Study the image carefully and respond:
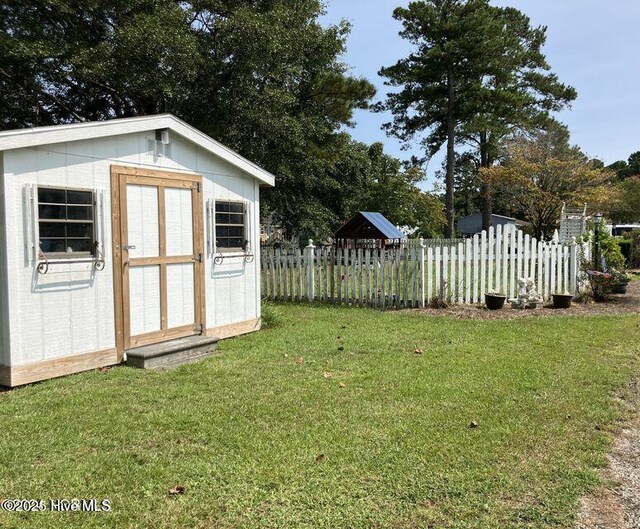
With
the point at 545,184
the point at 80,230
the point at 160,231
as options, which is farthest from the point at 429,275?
the point at 545,184

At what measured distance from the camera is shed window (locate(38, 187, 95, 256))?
4957 mm

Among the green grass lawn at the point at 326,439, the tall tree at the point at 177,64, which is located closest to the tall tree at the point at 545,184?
the tall tree at the point at 177,64

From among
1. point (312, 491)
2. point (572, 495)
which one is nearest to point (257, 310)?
point (312, 491)

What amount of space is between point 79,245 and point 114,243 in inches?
15.6

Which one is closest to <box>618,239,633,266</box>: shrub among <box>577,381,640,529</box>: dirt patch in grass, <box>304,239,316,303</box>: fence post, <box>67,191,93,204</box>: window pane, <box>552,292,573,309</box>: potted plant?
<box>552,292,573,309</box>: potted plant

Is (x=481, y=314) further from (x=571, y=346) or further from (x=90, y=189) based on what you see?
(x=90, y=189)

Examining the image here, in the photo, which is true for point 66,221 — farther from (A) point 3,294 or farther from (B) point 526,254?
(B) point 526,254

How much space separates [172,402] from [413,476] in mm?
2329

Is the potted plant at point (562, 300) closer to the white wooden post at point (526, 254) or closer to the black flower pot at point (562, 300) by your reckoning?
the black flower pot at point (562, 300)

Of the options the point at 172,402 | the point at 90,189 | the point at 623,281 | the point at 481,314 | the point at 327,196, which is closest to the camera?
the point at 172,402

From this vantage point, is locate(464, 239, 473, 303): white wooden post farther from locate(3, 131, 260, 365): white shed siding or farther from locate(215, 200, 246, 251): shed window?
locate(3, 131, 260, 365): white shed siding

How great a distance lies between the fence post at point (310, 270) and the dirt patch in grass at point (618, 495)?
24.5 ft

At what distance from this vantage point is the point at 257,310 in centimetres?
789

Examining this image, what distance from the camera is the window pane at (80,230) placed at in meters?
5.20
